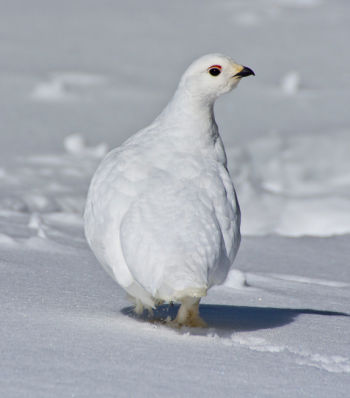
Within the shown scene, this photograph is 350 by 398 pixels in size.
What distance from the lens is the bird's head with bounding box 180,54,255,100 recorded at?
11.7 ft

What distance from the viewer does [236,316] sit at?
3439 mm

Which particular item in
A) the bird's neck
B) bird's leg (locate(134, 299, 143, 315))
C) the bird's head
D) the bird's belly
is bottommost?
bird's leg (locate(134, 299, 143, 315))

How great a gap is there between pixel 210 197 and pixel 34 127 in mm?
5043

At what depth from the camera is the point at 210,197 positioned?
10.2ft

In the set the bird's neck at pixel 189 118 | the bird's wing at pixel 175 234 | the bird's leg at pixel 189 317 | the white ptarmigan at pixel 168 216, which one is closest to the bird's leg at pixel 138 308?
the white ptarmigan at pixel 168 216

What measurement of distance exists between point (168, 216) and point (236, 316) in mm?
649

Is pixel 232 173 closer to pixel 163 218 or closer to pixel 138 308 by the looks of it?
pixel 138 308

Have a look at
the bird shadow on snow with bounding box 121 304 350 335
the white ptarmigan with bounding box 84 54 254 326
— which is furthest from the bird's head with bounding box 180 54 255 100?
the bird shadow on snow with bounding box 121 304 350 335

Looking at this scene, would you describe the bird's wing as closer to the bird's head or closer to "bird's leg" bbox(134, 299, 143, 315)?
"bird's leg" bbox(134, 299, 143, 315)

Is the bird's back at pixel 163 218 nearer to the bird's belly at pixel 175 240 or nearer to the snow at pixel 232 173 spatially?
the bird's belly at pixel 175 240

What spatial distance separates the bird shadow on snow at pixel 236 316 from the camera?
3.16 metres

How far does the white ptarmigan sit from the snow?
0.17 m

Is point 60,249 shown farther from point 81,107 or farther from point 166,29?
point 166,29

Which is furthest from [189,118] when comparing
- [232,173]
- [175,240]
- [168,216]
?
[232,173]
